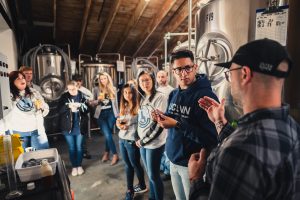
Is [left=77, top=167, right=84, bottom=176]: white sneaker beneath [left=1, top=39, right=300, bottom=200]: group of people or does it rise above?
beneath

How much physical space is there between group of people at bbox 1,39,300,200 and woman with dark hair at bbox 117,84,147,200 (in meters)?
0.01

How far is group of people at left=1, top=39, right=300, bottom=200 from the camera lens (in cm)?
64

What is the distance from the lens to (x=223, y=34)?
5.15 feet

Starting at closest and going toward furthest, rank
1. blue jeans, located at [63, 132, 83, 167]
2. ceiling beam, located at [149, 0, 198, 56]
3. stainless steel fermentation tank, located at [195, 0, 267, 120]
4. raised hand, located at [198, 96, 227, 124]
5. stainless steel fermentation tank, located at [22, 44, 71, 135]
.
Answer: raised hand, located at [198, 96, 227, 124] → stainless steel fermentation tank, located at [195, 0, 267, 120] → blue jeans, located at [63, 132, 83, 167] → stainless steel fermentation tank, located at [22, 44, 71, 135] → ceiling beam, located at [149, 0, 198, 56]

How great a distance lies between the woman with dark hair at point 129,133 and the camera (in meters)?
2.26

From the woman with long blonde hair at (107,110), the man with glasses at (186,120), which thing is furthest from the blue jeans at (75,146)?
the man with glasses at (186,120)

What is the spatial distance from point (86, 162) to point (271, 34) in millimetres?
3274

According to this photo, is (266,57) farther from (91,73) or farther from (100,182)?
(91,73)

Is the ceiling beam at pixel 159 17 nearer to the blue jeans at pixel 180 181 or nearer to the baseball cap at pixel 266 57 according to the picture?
the blue jeans at pixel 180 181

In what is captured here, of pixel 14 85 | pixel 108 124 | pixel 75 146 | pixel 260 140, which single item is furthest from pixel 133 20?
pixel 260 140

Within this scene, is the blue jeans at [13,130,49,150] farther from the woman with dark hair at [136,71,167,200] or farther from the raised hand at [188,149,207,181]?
the raised hand at [188,149,207,181]

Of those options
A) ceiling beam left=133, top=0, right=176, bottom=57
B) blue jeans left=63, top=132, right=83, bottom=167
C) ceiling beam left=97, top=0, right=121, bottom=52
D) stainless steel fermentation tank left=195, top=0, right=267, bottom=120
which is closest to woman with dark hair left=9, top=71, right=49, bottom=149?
→ blue jeans left=63, top=132, right=83, bottom=167

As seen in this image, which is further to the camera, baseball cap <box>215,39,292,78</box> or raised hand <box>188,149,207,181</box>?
raised hand <box>188,149,207,181</box>

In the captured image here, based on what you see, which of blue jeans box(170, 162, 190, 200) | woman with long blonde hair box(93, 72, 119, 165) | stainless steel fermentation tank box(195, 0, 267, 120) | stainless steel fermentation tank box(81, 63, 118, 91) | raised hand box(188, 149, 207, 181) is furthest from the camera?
stainless steel fermentation tank box(81, 63, 118, 91)
